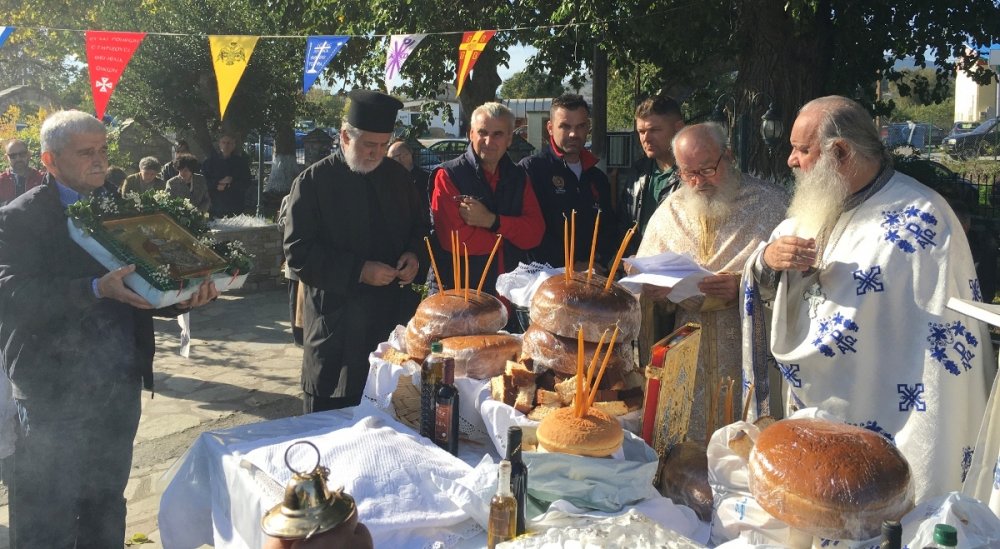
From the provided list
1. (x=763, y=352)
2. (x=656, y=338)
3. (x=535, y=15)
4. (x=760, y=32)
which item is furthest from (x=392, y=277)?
(x=535, y=15)

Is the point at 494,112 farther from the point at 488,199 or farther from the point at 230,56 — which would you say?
the point at 230,56

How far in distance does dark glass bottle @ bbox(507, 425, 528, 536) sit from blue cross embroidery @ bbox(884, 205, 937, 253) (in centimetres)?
164

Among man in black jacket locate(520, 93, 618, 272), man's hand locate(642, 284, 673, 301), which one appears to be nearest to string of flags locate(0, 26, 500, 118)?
man in black jacket locate(520, 93, 618, 272)

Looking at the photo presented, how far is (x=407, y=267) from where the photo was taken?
4.19 metres

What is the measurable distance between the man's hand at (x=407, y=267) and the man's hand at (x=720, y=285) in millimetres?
1458

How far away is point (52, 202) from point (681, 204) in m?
2.70

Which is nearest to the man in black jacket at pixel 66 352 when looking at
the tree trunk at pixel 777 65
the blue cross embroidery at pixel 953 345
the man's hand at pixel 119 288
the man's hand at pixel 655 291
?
the man's hand at pixel 119 288

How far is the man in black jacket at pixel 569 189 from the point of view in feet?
16.8

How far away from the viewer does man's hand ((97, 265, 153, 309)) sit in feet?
10.2

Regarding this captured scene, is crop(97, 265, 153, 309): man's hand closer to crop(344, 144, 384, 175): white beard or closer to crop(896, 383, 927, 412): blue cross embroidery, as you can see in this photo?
crop(344, 144, 384, 175): white beard

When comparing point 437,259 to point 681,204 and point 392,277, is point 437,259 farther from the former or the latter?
point 681,204

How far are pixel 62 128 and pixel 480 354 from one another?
185cm

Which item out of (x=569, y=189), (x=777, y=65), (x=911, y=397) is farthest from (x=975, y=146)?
(x=911, y=397)

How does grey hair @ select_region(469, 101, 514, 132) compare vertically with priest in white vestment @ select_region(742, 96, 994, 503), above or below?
above
